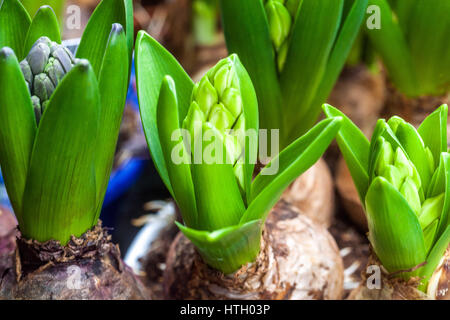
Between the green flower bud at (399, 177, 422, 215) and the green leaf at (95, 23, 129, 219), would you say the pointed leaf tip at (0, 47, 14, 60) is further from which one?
the green flower bud at (399, 177, 422, 215)

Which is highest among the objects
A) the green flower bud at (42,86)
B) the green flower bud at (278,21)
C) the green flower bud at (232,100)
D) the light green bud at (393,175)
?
the green flower bud at (278,21)

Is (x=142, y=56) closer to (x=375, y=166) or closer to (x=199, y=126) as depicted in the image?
(x=199, y=126)

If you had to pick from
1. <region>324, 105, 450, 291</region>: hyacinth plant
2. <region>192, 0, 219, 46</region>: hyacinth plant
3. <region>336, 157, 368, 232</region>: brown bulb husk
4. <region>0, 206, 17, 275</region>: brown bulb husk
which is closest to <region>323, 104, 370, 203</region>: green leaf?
<region>324, 105, 450, 291</region>: hyacinth plant

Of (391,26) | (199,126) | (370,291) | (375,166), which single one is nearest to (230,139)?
(199,126)

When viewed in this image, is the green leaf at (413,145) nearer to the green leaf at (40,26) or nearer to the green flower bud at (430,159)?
the green flower bud at (430,159)

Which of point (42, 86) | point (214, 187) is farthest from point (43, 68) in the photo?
point (214, 187)

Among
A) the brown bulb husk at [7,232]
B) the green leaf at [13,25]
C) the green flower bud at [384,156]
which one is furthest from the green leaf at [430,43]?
the brown bulb husk at [7,232]

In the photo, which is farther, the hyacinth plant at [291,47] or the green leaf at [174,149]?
the hyacinth plant at [291,47]

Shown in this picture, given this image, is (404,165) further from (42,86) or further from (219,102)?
(42,86)
